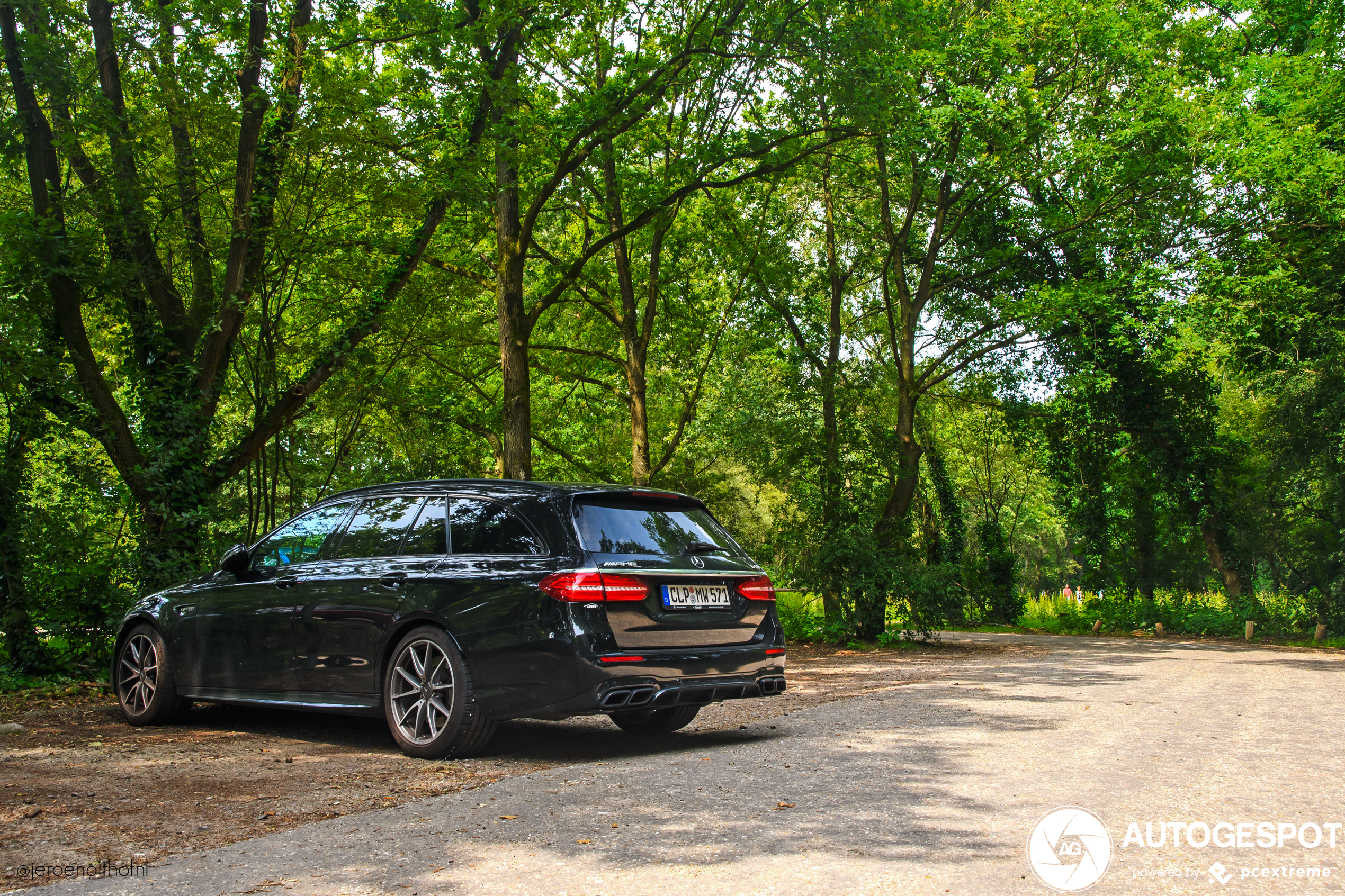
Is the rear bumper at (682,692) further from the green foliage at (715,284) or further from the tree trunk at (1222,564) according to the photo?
the tree trunk at (1222,564)

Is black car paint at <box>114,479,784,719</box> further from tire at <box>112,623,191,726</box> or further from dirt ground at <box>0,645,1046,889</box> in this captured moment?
dirt ground at <box>0,645,1046,889</box>

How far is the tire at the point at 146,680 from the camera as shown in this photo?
741cm

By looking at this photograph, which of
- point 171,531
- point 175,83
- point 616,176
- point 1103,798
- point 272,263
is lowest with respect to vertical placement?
point 1103,798

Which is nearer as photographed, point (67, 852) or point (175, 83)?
point (67, 852)

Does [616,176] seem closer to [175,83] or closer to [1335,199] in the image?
[175,83]

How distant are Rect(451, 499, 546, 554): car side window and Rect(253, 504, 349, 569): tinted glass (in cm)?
119

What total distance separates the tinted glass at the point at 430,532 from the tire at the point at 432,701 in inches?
21.6

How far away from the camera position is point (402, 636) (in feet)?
20.1

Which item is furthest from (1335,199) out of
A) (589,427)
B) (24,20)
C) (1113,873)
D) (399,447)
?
(24,20)

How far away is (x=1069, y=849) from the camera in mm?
3805

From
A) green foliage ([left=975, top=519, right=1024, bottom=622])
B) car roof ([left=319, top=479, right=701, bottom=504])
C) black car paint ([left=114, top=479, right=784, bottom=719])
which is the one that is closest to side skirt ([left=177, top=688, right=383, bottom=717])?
black car paint ([left=114, top=479, right=784, bottom=719])

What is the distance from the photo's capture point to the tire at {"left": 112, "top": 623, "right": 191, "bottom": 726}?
24.3 ft

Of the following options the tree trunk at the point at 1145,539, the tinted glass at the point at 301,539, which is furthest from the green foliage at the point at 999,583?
the tinted glass at the point at 301,539

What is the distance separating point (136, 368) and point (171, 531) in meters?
2.11
